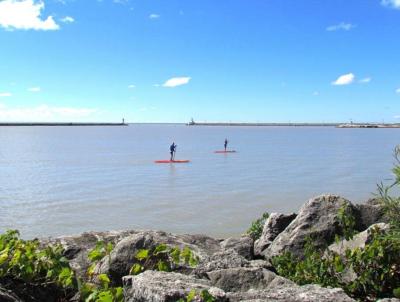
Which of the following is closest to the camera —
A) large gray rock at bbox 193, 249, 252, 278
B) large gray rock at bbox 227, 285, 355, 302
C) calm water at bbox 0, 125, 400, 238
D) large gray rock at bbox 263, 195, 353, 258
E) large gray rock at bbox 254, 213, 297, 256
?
large gray rock at bbox 227, 285, 355, 302

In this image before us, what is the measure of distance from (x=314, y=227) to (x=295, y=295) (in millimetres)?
4033

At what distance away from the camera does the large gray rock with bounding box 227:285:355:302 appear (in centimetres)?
366

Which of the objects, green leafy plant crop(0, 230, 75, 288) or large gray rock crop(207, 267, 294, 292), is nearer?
green leafy plant crop(0, 230, 75, 288)

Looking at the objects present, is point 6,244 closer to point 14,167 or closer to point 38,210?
point 38,210

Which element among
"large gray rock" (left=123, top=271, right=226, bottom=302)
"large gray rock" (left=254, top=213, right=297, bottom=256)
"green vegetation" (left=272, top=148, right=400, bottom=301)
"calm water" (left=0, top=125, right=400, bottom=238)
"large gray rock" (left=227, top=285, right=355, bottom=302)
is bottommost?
"calm water" (left=0, top=125, right=400, bottom=238)

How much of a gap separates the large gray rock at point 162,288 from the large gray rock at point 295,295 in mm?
277

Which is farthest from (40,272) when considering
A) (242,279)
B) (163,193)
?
(163,193)

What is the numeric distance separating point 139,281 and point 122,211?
1496 centimetres

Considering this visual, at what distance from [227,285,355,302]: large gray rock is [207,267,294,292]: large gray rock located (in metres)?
0.77

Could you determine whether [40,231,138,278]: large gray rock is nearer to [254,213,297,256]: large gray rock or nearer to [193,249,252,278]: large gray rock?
[193,249,252,278]: large gray rock

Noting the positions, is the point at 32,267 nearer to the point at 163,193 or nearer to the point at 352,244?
the point at 352,244

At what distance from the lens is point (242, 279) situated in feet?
15.8

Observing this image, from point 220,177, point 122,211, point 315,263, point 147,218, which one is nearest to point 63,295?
point 315,263

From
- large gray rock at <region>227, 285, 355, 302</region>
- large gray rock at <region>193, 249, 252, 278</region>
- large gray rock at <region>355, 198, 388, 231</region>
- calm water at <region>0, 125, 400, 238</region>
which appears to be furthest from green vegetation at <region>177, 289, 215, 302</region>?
calm water at <region>0, 125, 400, 238</region>
